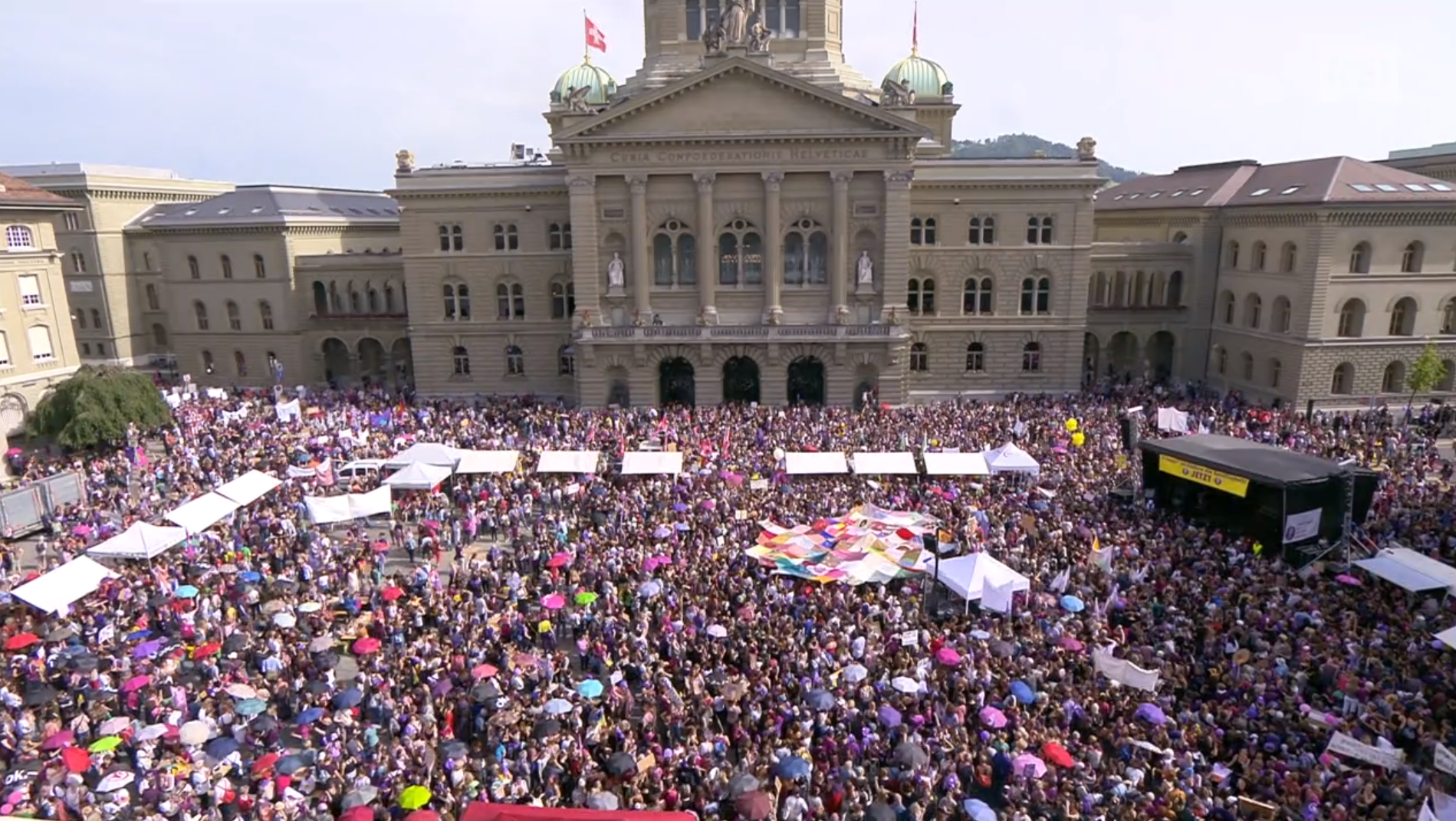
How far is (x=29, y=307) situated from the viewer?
44.4 metres

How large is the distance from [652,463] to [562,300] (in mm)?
22107

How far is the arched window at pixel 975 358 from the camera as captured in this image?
53312mm

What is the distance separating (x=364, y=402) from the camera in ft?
170

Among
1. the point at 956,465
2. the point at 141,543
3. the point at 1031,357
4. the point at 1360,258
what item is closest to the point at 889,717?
the point at 956,465

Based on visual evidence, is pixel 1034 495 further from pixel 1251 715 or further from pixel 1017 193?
pixel 1017 193

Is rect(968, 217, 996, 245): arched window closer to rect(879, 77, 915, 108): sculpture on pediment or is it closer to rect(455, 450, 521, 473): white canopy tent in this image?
rect(879, 77, 915, 108): sculpture on pediment

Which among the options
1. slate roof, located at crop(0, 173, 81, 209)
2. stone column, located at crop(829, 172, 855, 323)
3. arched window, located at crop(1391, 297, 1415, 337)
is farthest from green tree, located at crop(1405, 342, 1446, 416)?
slate roof, located at crop(0, 173, 81, 209)

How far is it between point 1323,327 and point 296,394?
58.2m

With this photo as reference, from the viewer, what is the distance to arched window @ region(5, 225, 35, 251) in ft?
143

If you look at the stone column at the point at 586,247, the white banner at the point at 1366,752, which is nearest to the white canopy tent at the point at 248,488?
the stone column at the point at 586,247

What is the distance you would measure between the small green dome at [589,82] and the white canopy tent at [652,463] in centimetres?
4314

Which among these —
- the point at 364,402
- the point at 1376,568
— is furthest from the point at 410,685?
the point at 364,402

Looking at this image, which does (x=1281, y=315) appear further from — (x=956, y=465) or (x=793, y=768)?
(x=793, y=768)

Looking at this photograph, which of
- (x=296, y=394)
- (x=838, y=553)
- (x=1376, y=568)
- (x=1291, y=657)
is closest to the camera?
(x=1291, y=657)
